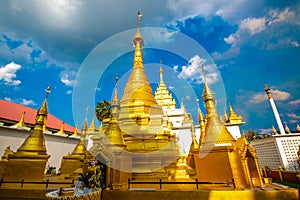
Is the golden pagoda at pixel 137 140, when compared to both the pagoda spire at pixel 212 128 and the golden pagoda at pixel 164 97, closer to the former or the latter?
the pagoda spire at pixel 212 128

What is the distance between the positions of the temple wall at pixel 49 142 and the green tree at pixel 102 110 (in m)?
7.08

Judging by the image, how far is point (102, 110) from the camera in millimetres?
20500

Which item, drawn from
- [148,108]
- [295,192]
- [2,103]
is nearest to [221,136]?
[295,192]

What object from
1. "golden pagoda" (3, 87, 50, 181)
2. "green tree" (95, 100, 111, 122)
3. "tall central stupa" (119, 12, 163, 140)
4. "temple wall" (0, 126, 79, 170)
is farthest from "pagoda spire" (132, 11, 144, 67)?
"temple wall" (0, 126, 79, 170)

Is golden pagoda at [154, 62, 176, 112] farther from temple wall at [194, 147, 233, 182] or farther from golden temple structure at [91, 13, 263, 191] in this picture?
temple wall at [194, 147, 233, 182]

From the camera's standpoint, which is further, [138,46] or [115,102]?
[138,46]

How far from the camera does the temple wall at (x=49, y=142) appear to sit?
1666 centimetres

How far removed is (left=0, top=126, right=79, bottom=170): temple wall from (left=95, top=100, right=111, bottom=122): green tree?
7076 mm

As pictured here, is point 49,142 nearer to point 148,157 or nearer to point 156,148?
point 148,157

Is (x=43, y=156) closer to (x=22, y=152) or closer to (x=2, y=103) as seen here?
(x=22, y=152)

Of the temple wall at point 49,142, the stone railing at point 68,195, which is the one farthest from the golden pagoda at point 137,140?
the temple wall at point 49,142

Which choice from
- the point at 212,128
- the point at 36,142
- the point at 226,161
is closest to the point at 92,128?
the point at 36,142

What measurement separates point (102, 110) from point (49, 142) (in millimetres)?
8395

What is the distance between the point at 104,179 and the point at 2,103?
83.5ft
